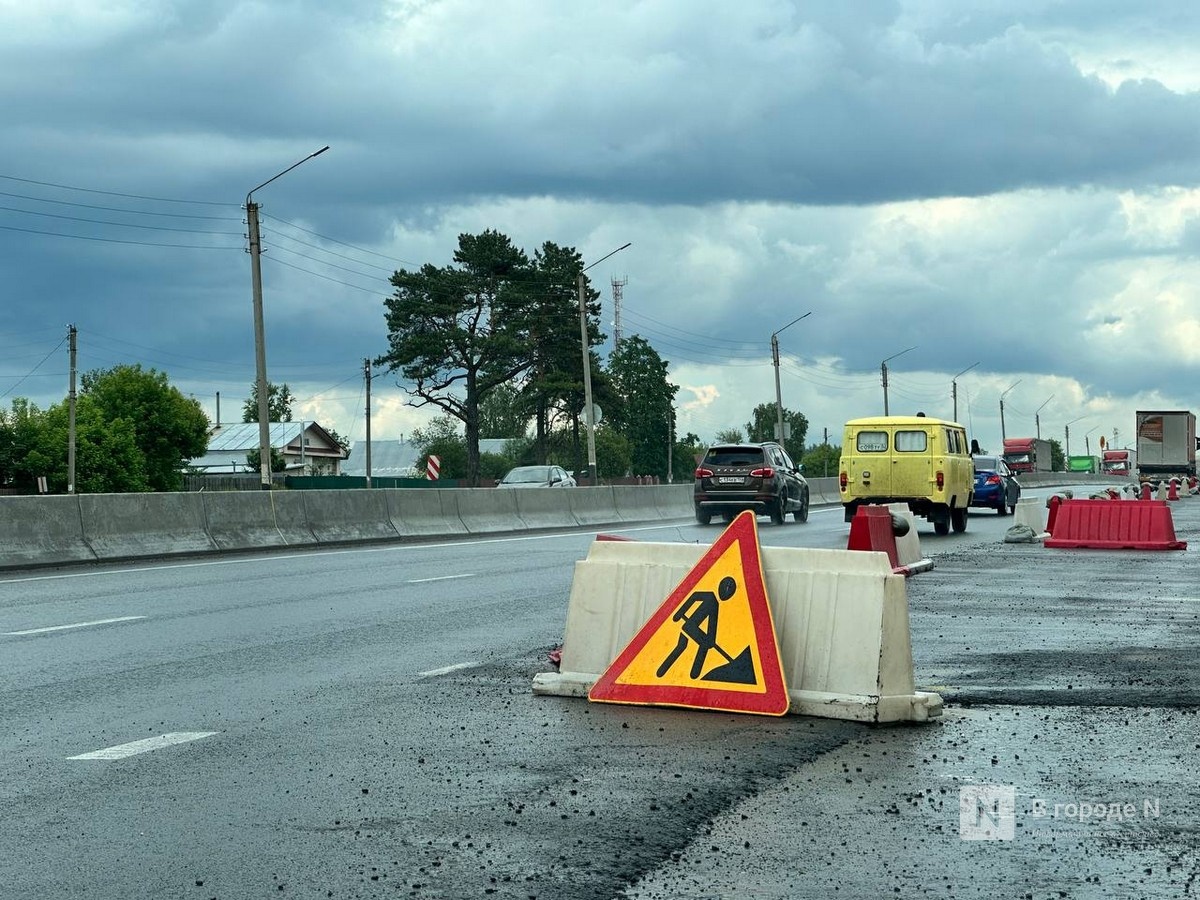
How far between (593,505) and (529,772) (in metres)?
33.2

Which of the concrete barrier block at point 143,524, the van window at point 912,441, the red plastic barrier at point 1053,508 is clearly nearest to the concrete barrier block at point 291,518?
the concrete barrier block at point 143,524

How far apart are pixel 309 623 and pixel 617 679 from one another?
5.29m

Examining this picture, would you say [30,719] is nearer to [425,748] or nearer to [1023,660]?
[425,748]

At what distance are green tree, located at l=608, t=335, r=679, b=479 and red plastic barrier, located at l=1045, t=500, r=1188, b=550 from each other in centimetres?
12349

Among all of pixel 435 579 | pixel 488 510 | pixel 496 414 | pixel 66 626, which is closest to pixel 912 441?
pixel 488 510

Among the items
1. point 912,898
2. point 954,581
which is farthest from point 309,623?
point 912,898

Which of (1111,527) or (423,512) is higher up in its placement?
(423,512)

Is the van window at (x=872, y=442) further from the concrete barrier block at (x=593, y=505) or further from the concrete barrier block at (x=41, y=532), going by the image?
the concrete barrier block at (x=41, y=532)

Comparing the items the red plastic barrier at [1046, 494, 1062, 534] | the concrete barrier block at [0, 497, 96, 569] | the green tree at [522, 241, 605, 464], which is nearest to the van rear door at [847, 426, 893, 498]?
the red plastic barrier at [1046, 494, 1062, 534]

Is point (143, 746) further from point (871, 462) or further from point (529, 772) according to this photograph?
point (871, 462)

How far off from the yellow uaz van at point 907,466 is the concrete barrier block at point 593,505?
888 centimetres

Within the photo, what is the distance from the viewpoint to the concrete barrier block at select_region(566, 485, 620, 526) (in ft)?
127

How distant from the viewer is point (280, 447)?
5645 inches

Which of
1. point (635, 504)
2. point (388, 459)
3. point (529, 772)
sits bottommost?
point (529, 772)
